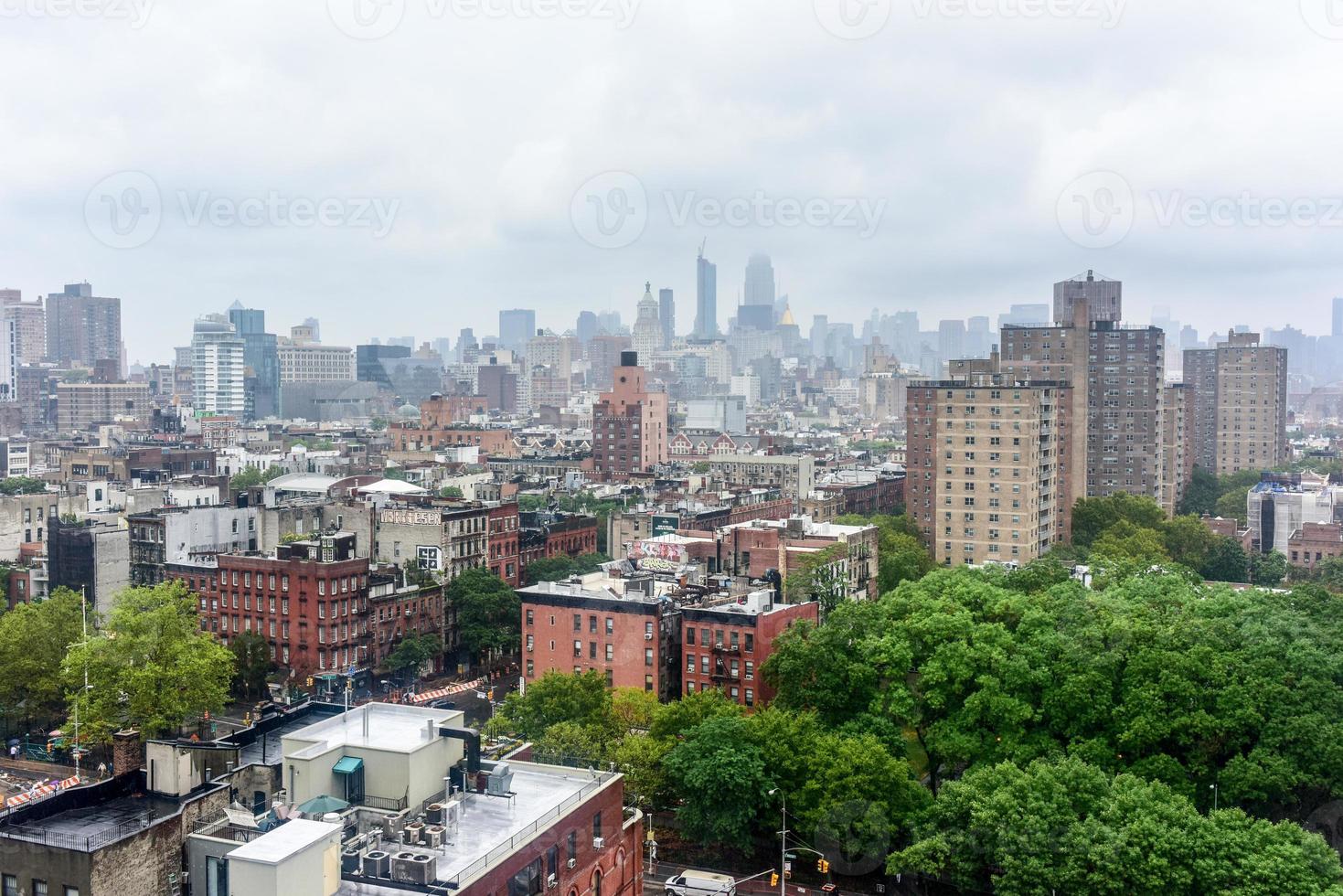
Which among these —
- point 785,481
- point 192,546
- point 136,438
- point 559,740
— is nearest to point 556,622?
point 559,740

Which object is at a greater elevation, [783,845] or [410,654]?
[410,654]

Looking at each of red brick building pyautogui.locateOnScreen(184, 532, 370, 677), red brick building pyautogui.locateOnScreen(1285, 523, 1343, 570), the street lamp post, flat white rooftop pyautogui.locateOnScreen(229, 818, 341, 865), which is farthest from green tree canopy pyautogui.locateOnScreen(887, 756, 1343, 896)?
red brick building pyautogui.locateOnScreen(1285, 523, 1343, 570)

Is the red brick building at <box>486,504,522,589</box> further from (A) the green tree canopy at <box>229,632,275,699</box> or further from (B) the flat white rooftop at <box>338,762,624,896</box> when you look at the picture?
(B) the flat white rooftop at <box>338,762,624,896</box>

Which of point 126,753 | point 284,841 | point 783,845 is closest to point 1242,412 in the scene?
point 783,845

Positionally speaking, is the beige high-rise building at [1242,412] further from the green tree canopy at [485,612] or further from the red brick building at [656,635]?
the red brick building at [656,635]

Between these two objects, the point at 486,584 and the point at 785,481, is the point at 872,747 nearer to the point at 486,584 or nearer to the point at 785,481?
the point at 486,584

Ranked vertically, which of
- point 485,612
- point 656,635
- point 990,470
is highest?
point 990,470

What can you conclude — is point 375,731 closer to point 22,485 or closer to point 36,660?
point 36,660

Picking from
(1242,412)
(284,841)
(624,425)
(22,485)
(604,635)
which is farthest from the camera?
(1242,412)
